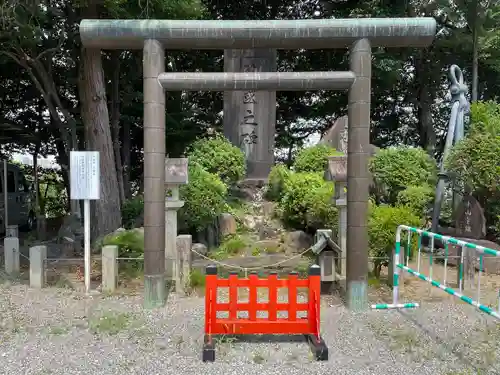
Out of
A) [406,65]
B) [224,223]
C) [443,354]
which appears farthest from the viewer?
[406,65]

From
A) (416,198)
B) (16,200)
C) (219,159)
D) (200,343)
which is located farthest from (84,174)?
(16,200)

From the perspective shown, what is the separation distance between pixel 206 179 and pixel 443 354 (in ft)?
16.2

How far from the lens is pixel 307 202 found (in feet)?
26.8

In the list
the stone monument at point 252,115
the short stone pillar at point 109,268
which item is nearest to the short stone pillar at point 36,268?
the short stone pillar at point 109,268

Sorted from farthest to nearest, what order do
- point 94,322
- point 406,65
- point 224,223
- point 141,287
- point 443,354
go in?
1. point 406,65
2. point 224,223
3. point 141,287
4. point 94,322
5. point 443,354

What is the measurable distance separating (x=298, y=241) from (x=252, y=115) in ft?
14.2

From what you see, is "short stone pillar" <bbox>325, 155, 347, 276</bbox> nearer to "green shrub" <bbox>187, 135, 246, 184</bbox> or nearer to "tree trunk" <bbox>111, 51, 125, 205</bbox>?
"green shrub" <bbox>187, 135, 246, 184</bbox>

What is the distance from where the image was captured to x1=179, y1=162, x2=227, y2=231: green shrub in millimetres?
7645

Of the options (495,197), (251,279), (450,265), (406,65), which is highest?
(406,65)

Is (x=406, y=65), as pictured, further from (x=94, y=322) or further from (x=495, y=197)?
(x=94, y=322)

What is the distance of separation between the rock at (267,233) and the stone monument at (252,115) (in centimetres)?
259

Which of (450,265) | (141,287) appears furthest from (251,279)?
(450,265)

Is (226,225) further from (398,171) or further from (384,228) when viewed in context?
(398,171)

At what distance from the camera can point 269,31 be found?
522 cm
